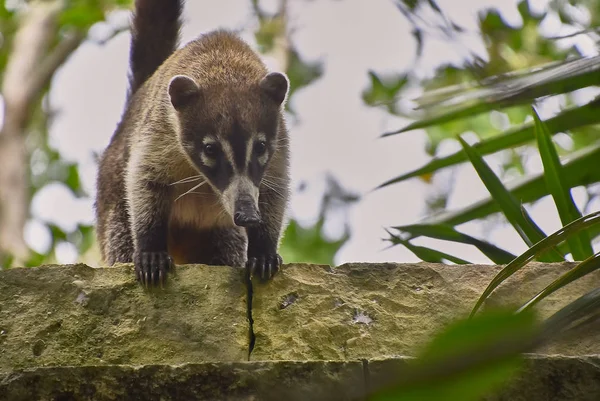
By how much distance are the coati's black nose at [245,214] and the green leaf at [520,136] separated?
518 millimetres

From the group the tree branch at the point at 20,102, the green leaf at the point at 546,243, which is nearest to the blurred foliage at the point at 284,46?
the tree branch at the point at 20,102

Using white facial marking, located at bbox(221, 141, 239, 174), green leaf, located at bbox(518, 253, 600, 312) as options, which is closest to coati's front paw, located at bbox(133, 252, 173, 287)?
white facial marking, located at bbox(221, 141, 239, 174)

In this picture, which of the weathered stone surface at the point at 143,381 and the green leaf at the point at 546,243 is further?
the green leaf at the point at 546,243

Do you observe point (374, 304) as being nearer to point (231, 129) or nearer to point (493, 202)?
point (493, 202)

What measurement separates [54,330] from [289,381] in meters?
0.94

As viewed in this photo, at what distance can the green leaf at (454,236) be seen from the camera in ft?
9.21

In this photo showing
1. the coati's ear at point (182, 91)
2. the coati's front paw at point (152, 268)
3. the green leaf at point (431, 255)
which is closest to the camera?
the coati's front paw at point (152, 268)

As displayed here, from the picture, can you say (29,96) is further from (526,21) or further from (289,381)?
(289,381)

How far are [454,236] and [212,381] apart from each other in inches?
50.8

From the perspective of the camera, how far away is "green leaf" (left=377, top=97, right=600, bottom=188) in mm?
2855

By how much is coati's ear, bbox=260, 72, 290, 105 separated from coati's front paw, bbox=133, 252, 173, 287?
1.18m

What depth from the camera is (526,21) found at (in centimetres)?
531

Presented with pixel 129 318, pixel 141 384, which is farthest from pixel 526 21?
pixel 141 384

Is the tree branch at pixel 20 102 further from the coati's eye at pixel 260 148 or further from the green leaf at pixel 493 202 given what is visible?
the green leaf at pixel 493 202
